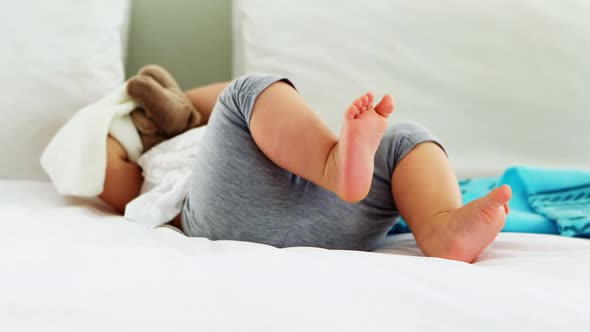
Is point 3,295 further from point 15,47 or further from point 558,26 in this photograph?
point 558,26

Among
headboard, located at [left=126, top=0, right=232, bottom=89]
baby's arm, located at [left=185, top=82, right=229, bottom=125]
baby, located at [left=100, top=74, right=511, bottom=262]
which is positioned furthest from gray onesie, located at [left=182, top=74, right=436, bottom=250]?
headboard, located at [left=126, top=0, right=232, bottom=89]

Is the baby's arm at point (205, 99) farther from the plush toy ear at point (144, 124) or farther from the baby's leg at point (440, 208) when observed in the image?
the baby's leg at point (440, 208)

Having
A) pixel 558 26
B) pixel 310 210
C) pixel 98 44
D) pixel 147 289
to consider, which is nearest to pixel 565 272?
pixel 310 210

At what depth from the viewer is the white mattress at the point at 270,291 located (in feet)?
1.72

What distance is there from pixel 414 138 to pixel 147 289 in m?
0.47

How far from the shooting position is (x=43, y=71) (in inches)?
53.0

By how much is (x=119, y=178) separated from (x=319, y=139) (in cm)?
50

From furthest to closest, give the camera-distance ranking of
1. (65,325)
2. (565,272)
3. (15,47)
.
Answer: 1. (15,47)
2. (565,272)
3. (65,325)

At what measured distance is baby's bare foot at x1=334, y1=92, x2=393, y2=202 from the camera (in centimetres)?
75

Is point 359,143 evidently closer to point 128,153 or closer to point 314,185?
point 314,185

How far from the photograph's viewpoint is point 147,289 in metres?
0.57

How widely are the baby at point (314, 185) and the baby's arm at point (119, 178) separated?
0.83 feet

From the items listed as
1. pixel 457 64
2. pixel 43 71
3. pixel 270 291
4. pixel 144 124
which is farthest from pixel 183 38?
pixel 270 291

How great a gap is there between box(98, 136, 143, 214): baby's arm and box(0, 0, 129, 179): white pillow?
0.24 metres
